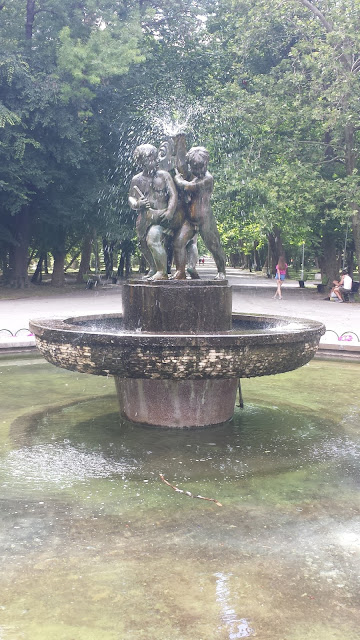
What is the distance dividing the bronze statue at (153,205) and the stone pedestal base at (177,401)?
4.49ft

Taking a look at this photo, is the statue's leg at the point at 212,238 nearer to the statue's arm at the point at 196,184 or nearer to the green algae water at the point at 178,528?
the statue's arm at the point at 196,184

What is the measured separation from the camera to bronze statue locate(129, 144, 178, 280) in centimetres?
710

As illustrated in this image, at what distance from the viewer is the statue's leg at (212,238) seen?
7254 millimetres

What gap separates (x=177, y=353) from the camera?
527cm

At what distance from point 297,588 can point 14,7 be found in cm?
2802

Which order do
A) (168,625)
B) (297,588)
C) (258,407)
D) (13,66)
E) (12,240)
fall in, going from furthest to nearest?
(12,240)
(13,66)
(258,407)
(297,588)
(168,625)

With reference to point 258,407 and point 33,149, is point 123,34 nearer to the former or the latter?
point 33,149

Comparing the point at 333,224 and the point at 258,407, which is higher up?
the point at 333,224

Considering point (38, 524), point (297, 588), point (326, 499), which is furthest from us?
point (326, 499)

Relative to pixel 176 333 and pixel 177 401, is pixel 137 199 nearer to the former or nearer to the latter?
pixel 176 333

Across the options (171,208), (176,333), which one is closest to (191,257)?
(171,208)

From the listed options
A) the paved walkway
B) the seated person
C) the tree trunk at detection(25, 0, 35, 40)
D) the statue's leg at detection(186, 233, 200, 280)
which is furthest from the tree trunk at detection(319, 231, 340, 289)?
the statue's leg at detection(186, 233, 200, 280)

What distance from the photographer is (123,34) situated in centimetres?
2602

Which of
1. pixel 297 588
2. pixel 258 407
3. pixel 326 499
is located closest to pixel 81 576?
pixel 297 588
